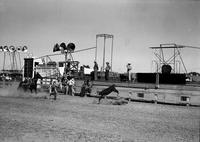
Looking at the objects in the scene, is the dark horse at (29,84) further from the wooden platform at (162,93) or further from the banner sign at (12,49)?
the banner sign at (12,49)

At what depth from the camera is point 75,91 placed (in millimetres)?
26453

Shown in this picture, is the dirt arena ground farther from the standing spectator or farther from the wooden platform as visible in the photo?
the standing spectator

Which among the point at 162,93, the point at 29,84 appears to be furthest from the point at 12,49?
the point at 162,93

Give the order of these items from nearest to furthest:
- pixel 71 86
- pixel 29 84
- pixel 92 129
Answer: pixel 92 129 → pixel 71 86 → pixel 29 84

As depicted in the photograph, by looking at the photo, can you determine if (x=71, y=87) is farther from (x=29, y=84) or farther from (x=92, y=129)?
(x=92, y=129)

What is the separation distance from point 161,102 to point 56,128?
12.2 meters

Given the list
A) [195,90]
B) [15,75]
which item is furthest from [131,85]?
[15,75]

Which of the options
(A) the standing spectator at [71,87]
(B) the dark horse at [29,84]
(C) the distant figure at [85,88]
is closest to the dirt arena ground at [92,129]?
(C) the distant figure at [85,88]

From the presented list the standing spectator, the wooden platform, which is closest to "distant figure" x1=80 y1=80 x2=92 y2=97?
the standing spectator

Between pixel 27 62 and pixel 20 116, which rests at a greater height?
pixel 27 62

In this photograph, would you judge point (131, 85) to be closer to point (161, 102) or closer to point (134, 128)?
point (161, 102)

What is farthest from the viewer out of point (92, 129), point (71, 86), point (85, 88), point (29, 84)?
point (29, 84)

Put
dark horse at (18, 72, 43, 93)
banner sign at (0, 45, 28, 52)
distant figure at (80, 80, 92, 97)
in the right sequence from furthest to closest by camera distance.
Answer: banner sign at (0, 45, 28, 52), dark horse at (18, 72, 43, 93), distant figure at (80, 80, 92, 97)

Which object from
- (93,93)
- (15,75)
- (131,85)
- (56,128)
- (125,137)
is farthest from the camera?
(15,75)
